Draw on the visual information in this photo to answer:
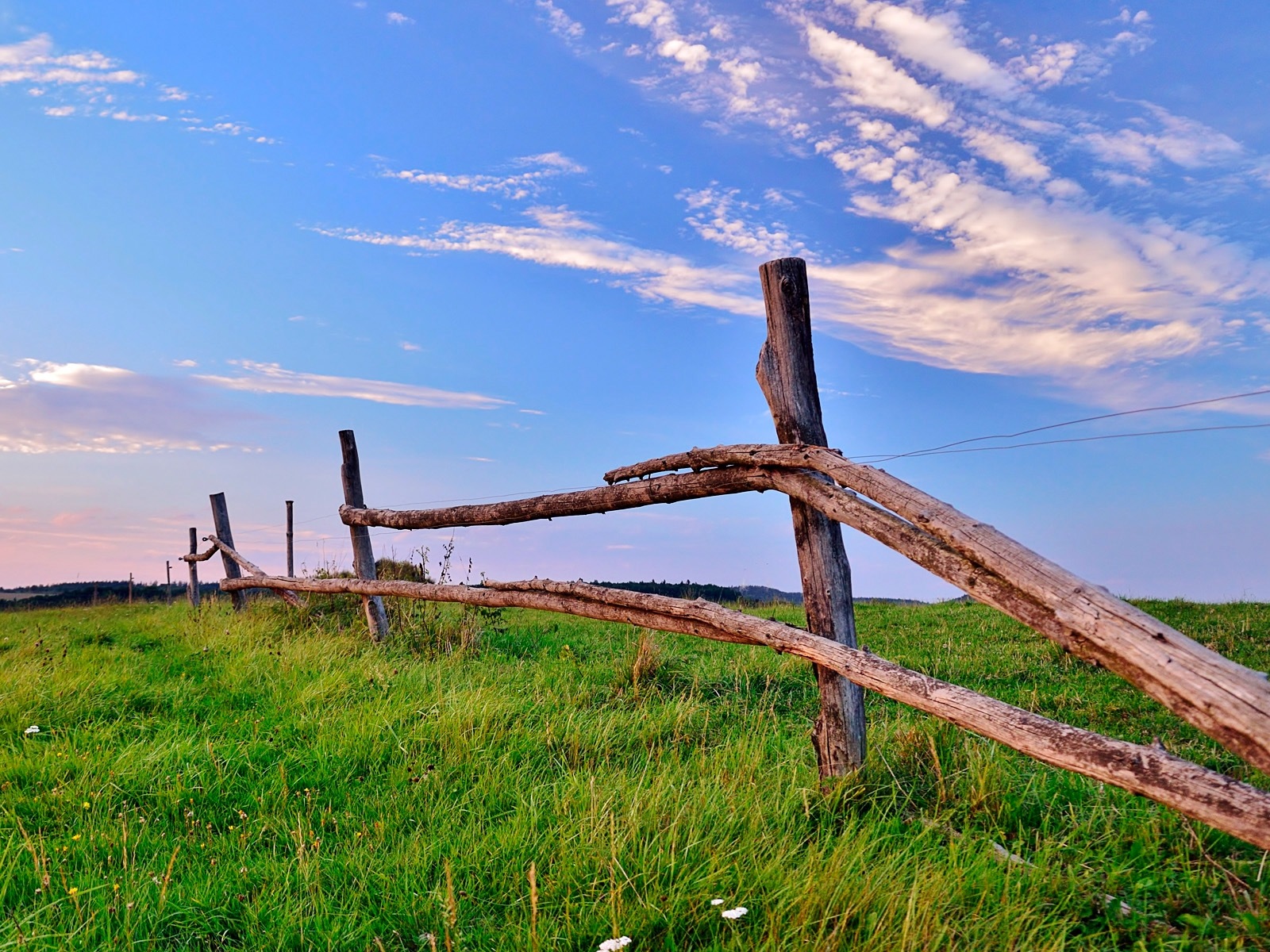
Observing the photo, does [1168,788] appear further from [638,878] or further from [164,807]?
[164,807]

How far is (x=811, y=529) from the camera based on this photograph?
14.3 ft

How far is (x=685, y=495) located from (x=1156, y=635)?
2.59m

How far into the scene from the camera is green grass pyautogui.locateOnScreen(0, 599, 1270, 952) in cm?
287

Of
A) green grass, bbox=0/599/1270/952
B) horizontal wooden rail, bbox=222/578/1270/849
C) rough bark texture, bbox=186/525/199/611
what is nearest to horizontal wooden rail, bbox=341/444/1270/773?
horizontal wooden rail, bbox=222/578/1270/849

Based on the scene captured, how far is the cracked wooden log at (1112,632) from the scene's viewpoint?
7.76ft

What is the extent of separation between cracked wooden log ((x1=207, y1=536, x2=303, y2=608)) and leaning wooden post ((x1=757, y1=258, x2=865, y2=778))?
7163 mm

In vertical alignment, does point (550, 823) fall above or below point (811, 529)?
below

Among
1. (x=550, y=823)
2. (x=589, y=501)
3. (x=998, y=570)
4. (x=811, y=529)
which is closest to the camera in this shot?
(x=998, y=570)

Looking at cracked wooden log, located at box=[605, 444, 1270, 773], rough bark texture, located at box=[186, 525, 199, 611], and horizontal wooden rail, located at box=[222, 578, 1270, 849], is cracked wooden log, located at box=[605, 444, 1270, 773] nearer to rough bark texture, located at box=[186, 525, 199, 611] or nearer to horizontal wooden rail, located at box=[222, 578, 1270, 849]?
horizontal wooden rail, located at box=[222, 578, 1270, 849]

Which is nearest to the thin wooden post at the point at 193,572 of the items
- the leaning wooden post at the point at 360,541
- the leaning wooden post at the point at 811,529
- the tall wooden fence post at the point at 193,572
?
the tall wooden fence post at the point at 193,572

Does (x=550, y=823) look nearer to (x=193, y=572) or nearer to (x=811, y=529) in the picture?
(x=811, y=529)

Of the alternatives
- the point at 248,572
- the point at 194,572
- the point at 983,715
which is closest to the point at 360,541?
the point at 248,572

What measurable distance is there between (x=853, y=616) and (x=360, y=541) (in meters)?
5.95

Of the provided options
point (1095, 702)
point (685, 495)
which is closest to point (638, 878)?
point (685, 495)
